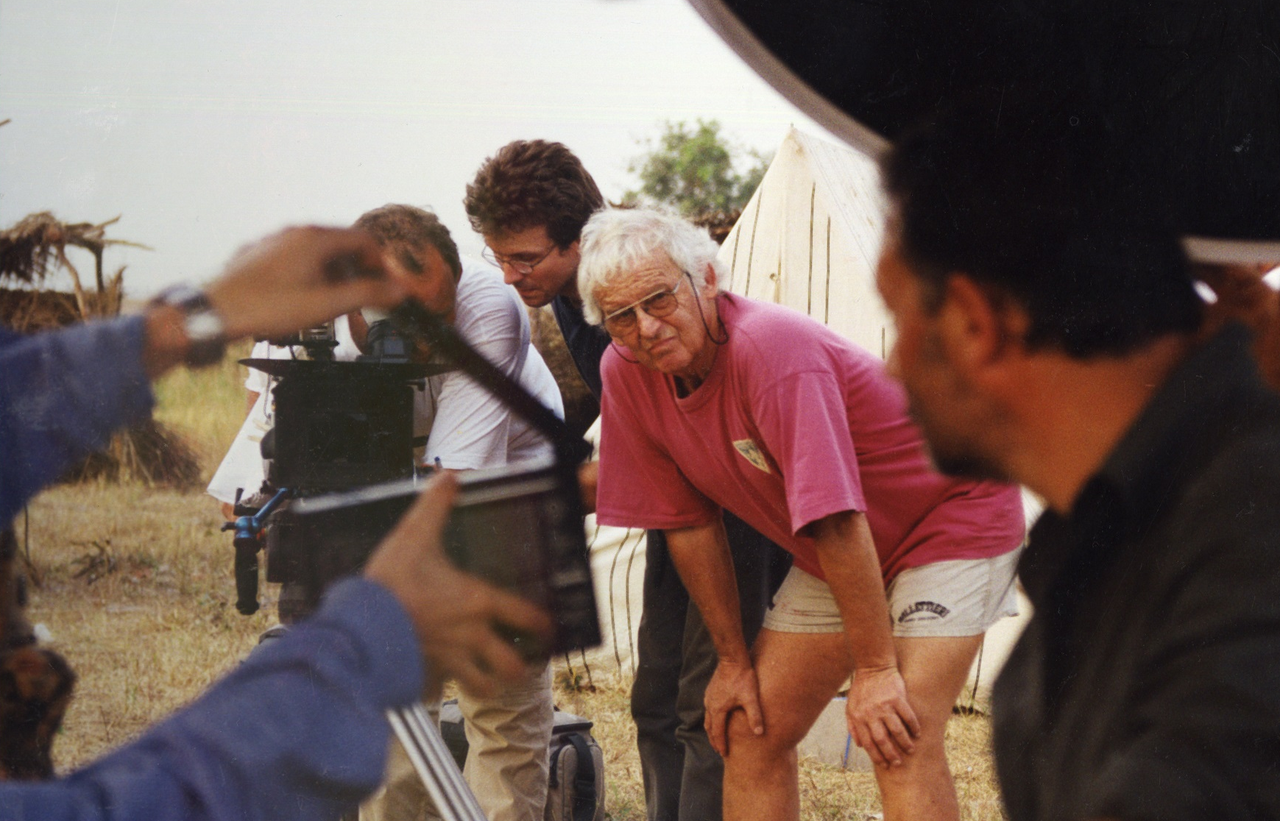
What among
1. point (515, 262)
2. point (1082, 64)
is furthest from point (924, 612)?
point (515, 262)

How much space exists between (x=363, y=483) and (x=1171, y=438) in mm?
1015

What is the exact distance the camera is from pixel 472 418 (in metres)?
1.66

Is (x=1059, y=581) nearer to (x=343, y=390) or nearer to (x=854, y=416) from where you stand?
(x=854, y=416)

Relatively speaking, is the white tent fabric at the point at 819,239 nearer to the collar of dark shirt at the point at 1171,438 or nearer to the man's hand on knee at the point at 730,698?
the man's hand on knee at the point at 730,698

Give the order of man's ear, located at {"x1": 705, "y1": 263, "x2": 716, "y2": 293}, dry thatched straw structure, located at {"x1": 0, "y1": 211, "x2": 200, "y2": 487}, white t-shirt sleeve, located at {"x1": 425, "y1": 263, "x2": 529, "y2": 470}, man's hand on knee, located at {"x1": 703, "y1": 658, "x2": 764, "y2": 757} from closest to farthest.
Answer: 1. dry thatched straw structure, located at {"x1": 0, "y1": 211, "x2": 200, "y2": 487}
2. white t-shirt sleeve, located at {"x1": 425, "y1": 263, "x2": 529, "y2": 470}
3. man's ear, located at {"x1": 705, "y1": 263, "x2": 716, "y2": 293}
4. man's hand on knee, located at {"x1": 703, "y1": 658, "x2": 764, "y2": 757}

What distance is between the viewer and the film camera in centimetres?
129

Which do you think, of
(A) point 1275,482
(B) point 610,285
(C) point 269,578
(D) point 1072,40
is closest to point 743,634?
(B) point 610,285

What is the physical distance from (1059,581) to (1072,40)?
0.87 m

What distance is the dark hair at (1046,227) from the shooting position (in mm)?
954

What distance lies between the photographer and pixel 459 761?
2.38 m

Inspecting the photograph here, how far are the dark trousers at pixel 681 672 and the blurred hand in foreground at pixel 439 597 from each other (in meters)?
1.40

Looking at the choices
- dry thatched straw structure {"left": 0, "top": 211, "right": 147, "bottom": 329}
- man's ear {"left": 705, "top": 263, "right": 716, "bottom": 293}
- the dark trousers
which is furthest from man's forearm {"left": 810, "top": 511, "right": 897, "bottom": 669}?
dry thatched straw structure {"left": 0, "top": 211, "right": 147, "bottom": 329}

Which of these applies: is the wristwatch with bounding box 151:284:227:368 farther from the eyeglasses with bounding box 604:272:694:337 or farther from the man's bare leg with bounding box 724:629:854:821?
the man's bare leg with bounding box 724:629:854:821

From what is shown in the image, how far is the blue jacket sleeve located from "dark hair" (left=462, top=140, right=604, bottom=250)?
140 cm
